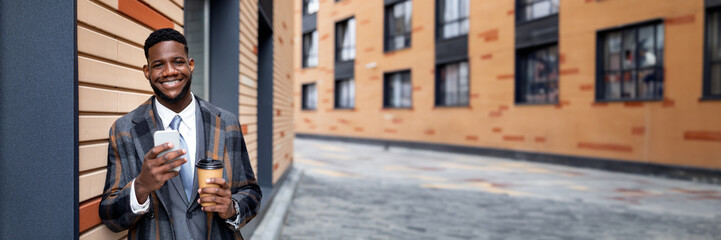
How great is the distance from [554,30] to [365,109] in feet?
31.4

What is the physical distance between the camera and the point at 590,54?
12.1 m

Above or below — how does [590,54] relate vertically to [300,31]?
below

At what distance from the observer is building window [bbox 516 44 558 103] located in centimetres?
1335

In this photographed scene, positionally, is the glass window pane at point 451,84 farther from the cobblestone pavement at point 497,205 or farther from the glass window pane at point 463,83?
the cobblestone pavement at point 497,205

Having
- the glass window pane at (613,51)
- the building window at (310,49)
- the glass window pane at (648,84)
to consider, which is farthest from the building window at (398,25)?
the glass window pane at (648,84)

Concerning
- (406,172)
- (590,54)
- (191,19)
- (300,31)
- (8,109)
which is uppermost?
(300,31)

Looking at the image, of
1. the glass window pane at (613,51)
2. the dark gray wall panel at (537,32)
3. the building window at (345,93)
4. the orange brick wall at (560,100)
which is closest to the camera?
the orange brick wall at (560,100)

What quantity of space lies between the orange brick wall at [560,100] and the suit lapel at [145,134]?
11.3 meters

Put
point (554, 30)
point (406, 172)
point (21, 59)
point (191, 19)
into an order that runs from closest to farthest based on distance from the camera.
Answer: point (21, 59) → point (191, 19) → point (406, 172) → point (554, 30)

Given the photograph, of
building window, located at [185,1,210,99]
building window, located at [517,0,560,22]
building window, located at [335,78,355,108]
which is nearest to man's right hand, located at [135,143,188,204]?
building window, located at [185,1,210,99]

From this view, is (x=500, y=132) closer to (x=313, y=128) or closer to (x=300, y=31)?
(x=313, y=128)

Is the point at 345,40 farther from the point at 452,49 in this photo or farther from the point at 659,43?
the point at 659,43

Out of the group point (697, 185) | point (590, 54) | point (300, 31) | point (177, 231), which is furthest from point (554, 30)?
point (300, 31)

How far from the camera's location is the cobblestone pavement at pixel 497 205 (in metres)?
5.54
